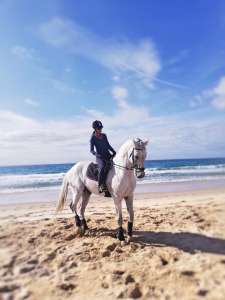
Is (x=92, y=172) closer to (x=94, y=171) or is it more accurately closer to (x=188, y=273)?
(x=94, y=171)

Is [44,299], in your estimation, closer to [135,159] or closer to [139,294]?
[139,294]

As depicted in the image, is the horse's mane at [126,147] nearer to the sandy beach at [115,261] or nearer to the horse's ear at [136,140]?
the horse's ear at [136,140]

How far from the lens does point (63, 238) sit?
495cm

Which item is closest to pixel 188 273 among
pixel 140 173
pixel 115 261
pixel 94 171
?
pixel 115 261

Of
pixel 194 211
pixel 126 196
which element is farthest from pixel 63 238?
pixel 194 211

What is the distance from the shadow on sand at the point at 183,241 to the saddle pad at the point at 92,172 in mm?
1599

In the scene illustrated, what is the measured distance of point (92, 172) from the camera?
5.45 meters

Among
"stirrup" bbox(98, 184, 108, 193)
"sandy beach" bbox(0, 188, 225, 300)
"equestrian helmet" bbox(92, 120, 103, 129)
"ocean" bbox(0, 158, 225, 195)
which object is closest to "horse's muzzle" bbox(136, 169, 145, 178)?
"stirrup" bbox(98, 184, 108, 193)

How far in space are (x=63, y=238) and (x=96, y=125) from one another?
2597 millimetres

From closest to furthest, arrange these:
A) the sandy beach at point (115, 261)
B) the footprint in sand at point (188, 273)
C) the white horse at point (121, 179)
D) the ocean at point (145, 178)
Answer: the sandy beach at point (115, 261) < the footprint in sand at point (188, 273) < the white horse at point (121, 179) < the ocean at point (145, 178)

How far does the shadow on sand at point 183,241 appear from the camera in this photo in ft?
13.7

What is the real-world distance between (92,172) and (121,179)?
906mm

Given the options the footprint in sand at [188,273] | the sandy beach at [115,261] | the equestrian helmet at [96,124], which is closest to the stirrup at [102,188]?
the sandy beach at [115,261]

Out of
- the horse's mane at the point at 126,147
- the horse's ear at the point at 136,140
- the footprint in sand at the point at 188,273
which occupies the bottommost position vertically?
the footprint in sand at the point at 188,273
